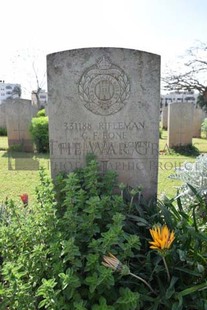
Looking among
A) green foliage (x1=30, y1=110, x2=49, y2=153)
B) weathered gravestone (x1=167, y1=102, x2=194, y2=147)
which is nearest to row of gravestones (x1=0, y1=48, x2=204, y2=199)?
green foliage (x1=30, y1=110, x2=49, y2=153)

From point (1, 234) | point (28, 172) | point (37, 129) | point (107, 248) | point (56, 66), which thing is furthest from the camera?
point (37, 129)

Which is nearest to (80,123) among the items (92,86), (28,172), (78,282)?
(92,86)

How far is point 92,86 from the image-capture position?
271 centimetres

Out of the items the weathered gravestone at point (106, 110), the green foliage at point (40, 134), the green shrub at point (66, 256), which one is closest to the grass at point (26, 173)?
the green foliage at point (40, 134)

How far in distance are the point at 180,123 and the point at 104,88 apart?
8.21 metres

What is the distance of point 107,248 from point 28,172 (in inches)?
219

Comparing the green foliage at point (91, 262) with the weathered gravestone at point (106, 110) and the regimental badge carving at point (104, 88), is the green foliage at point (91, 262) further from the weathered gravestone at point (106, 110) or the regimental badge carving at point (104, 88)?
the regimental badge carving at point (104, 88)

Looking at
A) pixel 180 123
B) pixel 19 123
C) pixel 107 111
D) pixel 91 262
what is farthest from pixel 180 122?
pixel 91 262

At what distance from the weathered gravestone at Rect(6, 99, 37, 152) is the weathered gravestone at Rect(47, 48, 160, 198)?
7.68 metres

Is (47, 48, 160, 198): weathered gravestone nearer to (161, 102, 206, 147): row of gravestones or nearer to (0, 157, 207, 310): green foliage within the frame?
(0, 157, 207, 310): green foliage

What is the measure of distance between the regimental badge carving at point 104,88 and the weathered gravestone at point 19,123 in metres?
7.77

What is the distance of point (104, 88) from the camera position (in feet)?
8.93

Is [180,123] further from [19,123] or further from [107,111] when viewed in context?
[107,111]

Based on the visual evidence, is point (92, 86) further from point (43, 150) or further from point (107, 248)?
point (43, 150)
